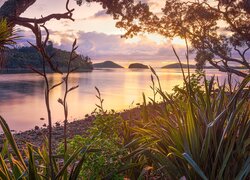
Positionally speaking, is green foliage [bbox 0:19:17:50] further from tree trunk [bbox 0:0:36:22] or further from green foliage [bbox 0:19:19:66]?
tree trunk [bbox 0:0:36:22]

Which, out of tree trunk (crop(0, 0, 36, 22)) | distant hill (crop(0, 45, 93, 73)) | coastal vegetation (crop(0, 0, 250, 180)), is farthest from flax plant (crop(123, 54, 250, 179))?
tree trunk (crop(0, 0, 36, 22))

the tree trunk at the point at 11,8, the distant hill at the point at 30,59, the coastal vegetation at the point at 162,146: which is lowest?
the coastal vegetation at the point at 162,146

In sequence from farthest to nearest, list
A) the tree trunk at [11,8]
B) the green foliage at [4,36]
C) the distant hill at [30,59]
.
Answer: the tree trunk at [11,8] < the green foliage at [4,36] < the distant hill at [30,59]

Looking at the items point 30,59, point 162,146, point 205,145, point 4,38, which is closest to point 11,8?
point 4,38

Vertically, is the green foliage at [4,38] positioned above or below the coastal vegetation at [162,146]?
above

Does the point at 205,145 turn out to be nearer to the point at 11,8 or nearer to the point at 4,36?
the point at 4,36

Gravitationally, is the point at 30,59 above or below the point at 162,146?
above

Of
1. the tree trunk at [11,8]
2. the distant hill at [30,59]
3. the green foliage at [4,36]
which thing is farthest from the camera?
the tree trunk at [11,8]

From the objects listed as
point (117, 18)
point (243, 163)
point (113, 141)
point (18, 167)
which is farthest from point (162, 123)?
point (117, 18)

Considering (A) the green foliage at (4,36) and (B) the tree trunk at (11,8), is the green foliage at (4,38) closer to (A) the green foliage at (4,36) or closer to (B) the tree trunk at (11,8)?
(A) the green foliage at (4,36)

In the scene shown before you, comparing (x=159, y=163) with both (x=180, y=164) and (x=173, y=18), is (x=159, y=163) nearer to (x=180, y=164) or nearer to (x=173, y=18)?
(x=180, y=164)

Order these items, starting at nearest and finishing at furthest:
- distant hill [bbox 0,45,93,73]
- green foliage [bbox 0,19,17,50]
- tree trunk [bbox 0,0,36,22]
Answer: distant hill [bbox 0,45,93,73]
green foliage [bbox 0,19,17,50]
tree trunk [bbox 0,0,36,22]

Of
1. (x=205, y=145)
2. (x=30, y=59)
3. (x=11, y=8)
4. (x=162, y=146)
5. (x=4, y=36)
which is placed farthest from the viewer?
(x=11, y=8)

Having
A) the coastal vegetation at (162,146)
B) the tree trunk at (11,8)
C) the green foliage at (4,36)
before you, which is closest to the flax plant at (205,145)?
the coastal vegetation at (162,146)
